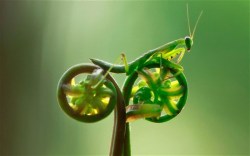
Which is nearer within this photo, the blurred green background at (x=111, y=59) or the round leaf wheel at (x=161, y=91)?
the round leaf wheel at (x=161, y=91)

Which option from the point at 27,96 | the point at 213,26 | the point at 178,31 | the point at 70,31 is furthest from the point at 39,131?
the point at 213,26

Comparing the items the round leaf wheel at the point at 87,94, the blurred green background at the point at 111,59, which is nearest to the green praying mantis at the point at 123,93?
the round leaf wheel at the point at 87,94

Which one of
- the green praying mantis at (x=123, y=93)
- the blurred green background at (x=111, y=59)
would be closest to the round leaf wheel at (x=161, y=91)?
the green praying mantis at (x=123, y=93)

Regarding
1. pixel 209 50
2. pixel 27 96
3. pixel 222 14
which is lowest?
pixel 27 96

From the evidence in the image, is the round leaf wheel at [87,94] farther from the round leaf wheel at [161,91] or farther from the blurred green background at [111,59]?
the blurred green background at [111,59]

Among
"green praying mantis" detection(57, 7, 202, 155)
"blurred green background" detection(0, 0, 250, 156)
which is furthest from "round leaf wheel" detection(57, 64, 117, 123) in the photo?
"blurred green background" detection(0, 0, 250, 156)

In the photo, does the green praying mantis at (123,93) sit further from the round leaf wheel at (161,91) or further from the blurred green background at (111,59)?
the blurred green background at (111,59)

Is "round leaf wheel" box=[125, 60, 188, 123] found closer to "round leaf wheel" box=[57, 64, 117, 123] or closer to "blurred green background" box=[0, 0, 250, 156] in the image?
"round leaf wheel" box=[57, 64, 117, 123]

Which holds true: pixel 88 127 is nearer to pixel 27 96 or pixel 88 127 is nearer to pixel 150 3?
pixel 27 96
